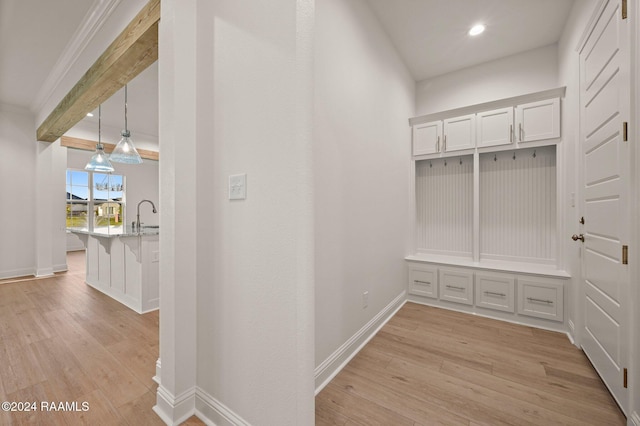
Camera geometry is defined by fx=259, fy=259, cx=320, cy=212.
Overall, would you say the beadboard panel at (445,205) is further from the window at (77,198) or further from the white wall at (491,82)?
the window at (77,198)

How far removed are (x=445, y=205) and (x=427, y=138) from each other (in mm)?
927

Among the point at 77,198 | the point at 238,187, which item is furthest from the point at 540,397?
the point at 77,198

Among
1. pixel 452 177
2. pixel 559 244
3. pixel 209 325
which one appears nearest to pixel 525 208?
pixel 559 244

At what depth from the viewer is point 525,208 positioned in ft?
9.96

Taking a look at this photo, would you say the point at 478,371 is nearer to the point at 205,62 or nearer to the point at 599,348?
Answer: the point at 599,348

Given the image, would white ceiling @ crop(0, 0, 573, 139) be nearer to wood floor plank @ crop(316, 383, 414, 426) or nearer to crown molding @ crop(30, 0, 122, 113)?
crown molding @ crop(30, 0, 122, 113)

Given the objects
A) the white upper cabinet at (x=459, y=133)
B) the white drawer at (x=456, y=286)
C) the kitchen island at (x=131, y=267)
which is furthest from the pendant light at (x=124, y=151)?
the white drawer at (x=456, y=286)

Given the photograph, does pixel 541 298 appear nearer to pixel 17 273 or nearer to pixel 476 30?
pixel 476 30

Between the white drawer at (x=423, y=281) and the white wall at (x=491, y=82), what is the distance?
212cm

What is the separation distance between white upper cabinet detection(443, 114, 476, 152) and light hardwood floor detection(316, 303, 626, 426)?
2.08 m

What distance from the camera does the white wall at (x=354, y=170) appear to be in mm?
1762

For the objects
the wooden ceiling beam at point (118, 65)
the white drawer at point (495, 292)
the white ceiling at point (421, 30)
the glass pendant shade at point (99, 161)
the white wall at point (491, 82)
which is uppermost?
the white ceiling at point (421, 30)

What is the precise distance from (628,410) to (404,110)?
3.07 m

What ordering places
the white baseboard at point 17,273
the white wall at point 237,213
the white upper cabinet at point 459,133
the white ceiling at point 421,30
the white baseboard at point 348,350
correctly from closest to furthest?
the white wall at point 237,213, the white baseboard at point 348,350, the white ceiling at point 421,30, the white upper cabinet at point 459,133, the white baseboard at point 17,273
